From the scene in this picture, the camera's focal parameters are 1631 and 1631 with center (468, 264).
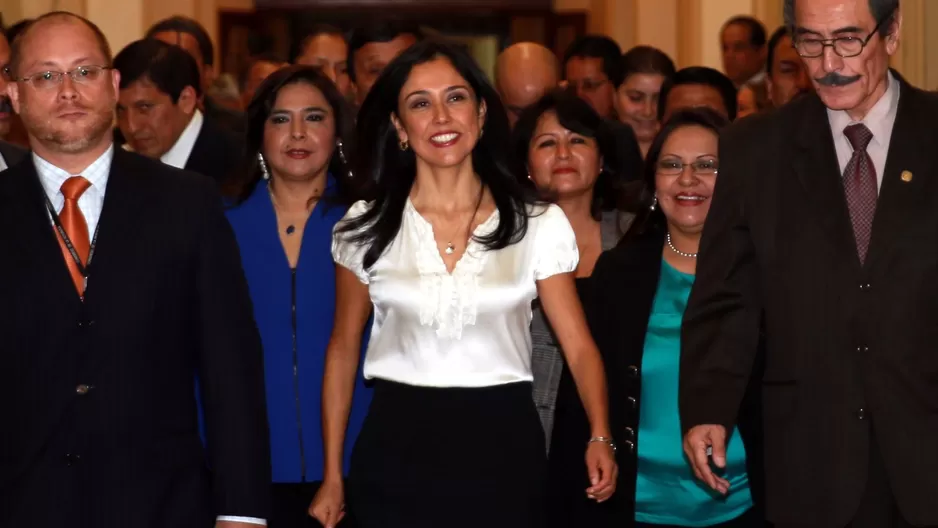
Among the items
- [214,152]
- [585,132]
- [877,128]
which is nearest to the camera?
[877,128]

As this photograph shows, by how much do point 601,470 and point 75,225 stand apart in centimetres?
149

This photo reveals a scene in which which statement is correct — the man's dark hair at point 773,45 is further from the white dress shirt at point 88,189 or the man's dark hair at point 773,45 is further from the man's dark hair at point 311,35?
the white dress shirt at point 88,189

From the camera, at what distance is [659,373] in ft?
15.6

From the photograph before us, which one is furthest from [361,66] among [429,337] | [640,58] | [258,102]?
[429,337]

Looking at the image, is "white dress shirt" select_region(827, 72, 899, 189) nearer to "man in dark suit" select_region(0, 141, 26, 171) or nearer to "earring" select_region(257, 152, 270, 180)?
"earring" select_region(257, 152, 270, 180)

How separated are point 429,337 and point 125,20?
7509mm

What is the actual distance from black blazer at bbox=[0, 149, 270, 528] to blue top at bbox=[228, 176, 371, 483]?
104cm

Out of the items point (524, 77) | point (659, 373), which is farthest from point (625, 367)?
point (524, 77)

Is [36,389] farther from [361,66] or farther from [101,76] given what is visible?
[361,66]

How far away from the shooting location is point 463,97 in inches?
177

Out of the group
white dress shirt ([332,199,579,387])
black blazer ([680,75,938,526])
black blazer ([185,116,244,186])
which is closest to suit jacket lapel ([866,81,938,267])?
black blazer ([680,75,938,526])

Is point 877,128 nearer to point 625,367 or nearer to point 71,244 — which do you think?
point 625,367

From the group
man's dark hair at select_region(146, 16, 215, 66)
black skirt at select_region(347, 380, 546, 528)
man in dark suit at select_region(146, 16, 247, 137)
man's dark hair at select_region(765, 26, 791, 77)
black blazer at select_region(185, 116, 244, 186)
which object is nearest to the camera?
black skirt at select_region(347, 380, 546, 528)

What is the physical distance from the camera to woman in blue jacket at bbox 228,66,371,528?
4.96 meters
